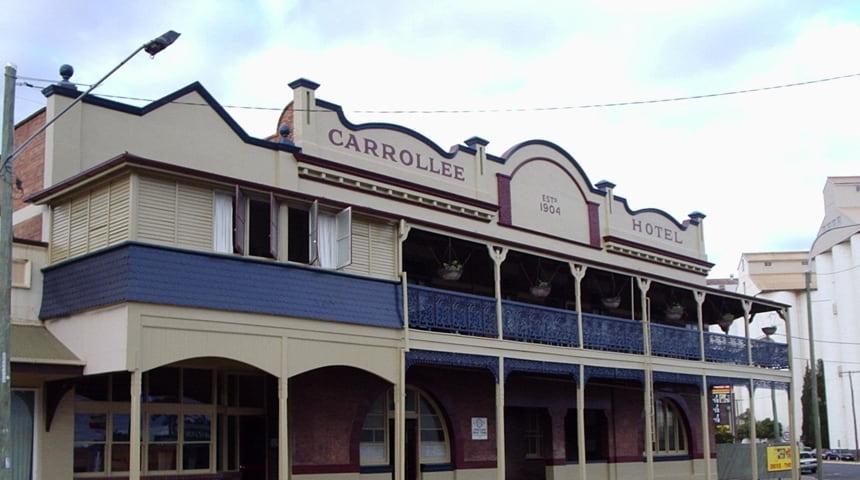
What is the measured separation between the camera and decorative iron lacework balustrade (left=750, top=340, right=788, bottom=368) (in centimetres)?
3098

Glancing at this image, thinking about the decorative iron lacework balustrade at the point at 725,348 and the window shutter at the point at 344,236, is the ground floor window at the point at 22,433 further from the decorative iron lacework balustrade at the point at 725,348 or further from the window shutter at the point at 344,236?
the decorative iron lacework balustrade at the point at 725,348

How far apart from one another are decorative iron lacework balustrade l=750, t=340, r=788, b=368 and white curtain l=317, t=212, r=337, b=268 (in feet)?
56.6

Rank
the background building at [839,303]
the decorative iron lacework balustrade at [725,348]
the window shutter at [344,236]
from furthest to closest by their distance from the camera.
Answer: the background building at [839,303], the decorative iron lacework balustrade at [725,348], the window shutter at [344,236]

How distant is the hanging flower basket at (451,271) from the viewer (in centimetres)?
2256

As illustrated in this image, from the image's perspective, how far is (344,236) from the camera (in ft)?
60.5

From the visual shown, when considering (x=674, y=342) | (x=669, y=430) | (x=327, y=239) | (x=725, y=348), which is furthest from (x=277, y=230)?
(x=669, y=430)

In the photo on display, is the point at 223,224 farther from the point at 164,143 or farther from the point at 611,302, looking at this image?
the point at 611,302

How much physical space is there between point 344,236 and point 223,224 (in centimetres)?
251

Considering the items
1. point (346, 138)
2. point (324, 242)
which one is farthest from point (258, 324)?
point (346, 138)

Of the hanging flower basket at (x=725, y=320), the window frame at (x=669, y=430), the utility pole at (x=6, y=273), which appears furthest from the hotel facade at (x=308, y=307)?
the hanging flower basket at (x=725, y=320)

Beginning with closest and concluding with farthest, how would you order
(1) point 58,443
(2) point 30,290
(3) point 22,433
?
(3) point 22,433, (1) point 58,443, (2) point 30,290

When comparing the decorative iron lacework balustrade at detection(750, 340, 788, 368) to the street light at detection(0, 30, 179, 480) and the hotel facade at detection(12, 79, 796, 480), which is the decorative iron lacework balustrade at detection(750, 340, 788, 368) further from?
the street light at detection(0, 30, 179, 480)

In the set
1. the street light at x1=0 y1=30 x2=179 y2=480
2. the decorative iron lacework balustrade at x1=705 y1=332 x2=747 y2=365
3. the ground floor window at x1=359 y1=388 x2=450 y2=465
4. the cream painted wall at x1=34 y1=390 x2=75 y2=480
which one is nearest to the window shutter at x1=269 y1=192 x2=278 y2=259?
the cream painted wall at x1=34 y1=390 x2=75 y2=480

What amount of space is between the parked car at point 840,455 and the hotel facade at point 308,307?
52.3 meters
